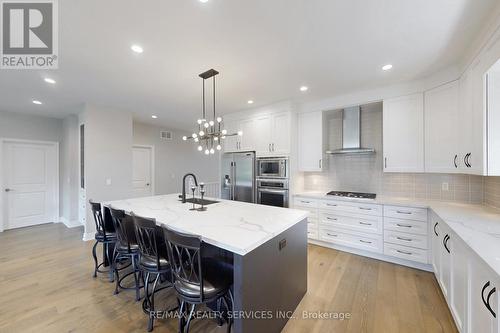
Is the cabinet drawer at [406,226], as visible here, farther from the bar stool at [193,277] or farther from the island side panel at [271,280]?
the bar stool at [193,277]

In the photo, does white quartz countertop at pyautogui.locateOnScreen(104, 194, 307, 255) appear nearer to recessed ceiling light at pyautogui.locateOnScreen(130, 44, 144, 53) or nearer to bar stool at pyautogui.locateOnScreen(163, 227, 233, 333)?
bar stool at pyautogui.locateOnScreen(163, 227, 233, 333)

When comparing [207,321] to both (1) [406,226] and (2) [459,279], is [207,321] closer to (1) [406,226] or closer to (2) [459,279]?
(2) [459,279]

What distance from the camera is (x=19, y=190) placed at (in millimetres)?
4840

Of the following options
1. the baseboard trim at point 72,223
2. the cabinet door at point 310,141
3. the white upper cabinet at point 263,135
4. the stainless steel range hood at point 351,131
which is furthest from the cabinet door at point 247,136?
the baseboard trim at point 72,223

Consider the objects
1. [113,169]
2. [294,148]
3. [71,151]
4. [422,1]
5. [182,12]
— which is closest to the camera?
[422,1]

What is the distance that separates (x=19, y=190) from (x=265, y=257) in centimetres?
643

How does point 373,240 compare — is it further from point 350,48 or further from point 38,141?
point 38,141

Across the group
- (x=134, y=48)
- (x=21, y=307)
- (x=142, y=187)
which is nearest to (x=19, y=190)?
(x=142, y=187)

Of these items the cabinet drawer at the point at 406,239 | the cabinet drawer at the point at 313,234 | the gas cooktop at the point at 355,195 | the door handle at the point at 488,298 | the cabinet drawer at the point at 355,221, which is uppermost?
the gas cooktop at the point at 355,195

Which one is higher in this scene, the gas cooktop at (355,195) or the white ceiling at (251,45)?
the white ceiling at (251,45)

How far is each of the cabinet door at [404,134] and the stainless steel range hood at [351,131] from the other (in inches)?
15.7

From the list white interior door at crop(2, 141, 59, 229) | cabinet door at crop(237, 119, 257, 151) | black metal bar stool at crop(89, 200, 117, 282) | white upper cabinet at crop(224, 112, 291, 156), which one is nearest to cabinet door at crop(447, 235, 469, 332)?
white upper cabinet at crop(224, 112, 291, 156)

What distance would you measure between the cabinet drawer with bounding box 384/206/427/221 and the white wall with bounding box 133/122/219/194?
586 centimetres

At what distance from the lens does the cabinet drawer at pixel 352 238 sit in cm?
308
